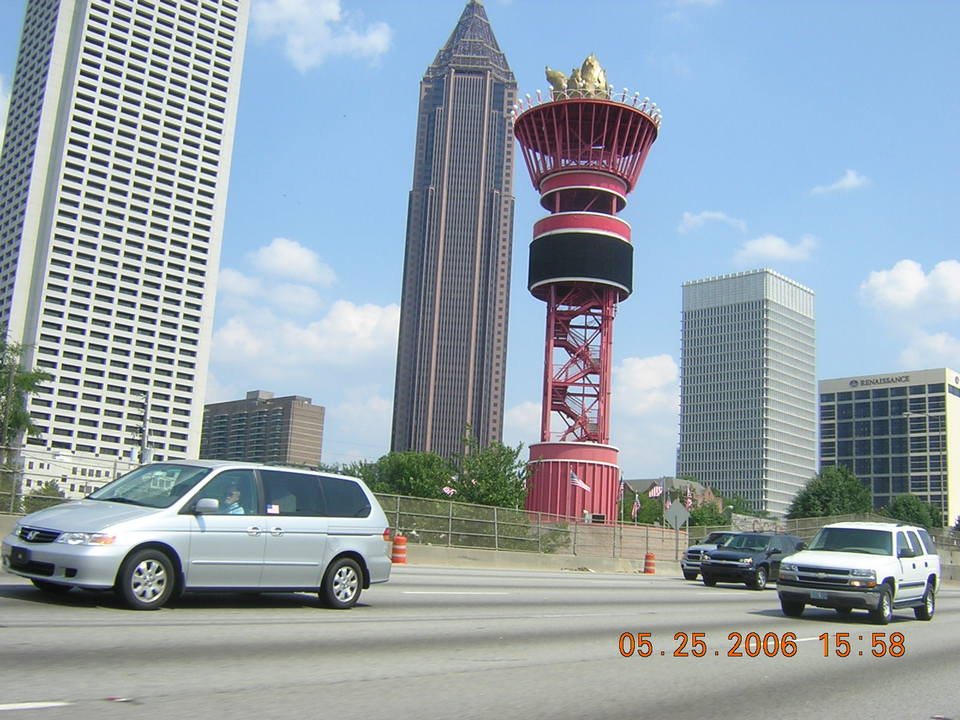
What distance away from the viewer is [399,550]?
2733 centimetres

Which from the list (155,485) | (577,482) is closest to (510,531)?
(155,485)

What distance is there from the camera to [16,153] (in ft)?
630

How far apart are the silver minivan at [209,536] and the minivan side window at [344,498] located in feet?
0.06

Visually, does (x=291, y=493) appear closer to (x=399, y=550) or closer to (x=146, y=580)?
(x=146, y=580)

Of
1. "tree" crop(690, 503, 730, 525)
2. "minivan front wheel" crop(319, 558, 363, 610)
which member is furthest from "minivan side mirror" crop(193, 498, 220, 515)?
"tree" crop(690, 503, 730, 525)

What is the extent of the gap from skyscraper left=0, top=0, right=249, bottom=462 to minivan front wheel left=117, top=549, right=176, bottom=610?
17402 cm

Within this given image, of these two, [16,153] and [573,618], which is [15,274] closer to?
[16,153]

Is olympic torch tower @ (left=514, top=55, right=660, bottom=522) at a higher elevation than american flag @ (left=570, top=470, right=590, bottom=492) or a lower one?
higher

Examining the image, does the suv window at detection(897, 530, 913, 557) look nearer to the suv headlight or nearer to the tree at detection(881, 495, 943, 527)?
the suv headlight

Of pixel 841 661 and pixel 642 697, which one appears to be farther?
pixel 841 661

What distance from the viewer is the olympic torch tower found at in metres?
72.5

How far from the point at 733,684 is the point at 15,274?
185697mm

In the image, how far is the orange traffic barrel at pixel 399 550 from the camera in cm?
2703

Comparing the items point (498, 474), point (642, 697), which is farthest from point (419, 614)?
point (498, 474)
